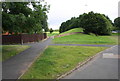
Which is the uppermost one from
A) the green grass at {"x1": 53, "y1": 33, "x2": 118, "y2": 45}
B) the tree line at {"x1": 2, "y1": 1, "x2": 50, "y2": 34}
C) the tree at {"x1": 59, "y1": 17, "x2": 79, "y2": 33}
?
the tree at {"x1": 59, "y1": 17, "x2": 79, "y2": 33}

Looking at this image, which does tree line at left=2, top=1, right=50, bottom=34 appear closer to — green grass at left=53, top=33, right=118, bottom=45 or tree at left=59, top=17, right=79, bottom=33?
green grass at left=53, top=33, right=118, bottom=45

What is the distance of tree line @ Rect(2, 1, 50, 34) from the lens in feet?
30.4

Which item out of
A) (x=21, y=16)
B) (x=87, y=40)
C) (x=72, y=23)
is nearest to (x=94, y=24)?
(x=87, y=40)

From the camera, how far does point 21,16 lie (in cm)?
935

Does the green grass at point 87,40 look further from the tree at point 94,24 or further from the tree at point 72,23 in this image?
the tree at point 72,23

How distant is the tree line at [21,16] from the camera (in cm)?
927

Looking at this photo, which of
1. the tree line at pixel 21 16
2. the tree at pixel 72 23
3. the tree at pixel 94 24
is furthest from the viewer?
the tree at pixel 72 23

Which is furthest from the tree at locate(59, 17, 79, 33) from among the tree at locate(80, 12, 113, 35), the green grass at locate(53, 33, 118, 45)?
the green grass at locate(53, 33, 118, 45)

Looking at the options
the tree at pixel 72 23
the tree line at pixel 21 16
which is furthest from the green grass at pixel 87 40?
the tree at pixel 72 23

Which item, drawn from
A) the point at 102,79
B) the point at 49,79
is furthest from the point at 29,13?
the point at 102,79

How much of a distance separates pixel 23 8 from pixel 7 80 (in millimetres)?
7244

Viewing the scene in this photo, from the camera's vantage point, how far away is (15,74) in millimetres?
5891

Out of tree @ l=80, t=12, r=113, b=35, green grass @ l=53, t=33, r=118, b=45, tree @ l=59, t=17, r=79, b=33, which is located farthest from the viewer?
tree @ l=59, t=17, r=79, b=33

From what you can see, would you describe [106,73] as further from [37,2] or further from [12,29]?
[37,2]
